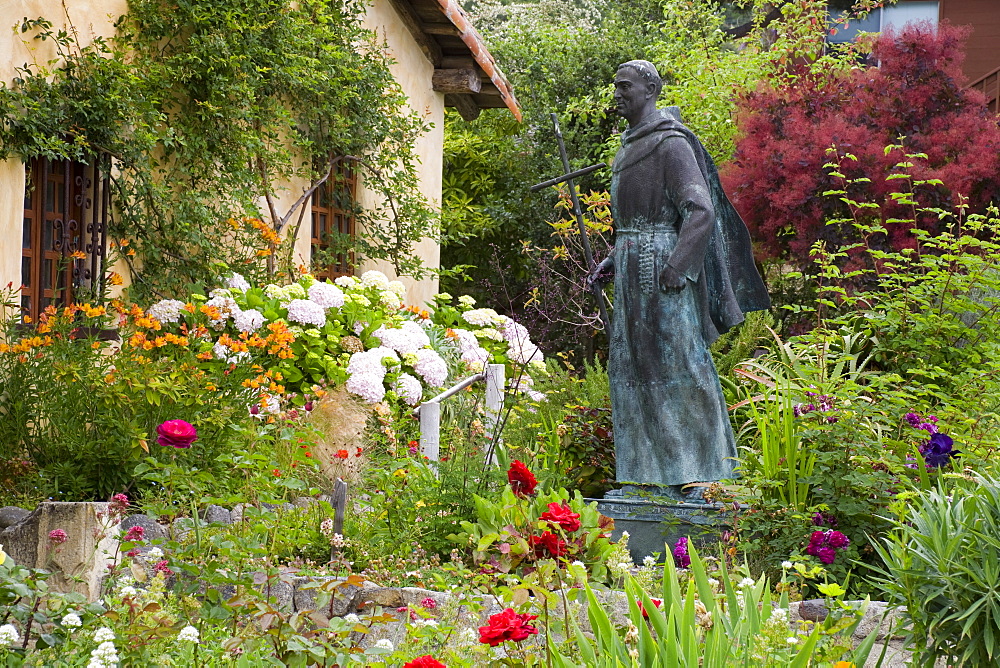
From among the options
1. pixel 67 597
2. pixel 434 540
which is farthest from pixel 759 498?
pixel 67 597

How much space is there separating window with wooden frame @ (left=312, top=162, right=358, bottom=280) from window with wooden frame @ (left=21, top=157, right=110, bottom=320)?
8.75 feet

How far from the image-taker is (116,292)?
7.34 metres

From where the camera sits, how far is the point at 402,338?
805 centimetres

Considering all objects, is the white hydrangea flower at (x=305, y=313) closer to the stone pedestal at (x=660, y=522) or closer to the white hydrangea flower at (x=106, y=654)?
the stone pedestal at (x=660, y=522)

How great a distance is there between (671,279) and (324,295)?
3823mm

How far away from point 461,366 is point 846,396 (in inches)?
172

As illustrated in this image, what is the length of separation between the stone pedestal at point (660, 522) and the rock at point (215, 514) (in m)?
1.85

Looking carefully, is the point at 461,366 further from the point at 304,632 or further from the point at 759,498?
the point at 304,632

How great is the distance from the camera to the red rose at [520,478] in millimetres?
3375

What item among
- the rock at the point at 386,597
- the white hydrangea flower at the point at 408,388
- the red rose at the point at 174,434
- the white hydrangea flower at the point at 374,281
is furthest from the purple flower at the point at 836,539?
the white hydrangea flower at the point at 374,281

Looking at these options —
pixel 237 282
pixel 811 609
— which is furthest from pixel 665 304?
pixel 237 282

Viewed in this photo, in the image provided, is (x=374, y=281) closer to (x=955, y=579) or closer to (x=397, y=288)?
(x=397, y=288)

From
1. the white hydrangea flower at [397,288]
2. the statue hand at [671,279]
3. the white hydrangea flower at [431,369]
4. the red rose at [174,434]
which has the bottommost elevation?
the red rose at [174,434]

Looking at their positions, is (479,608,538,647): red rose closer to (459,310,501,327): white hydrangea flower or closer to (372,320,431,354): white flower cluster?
(372,320,431,354): white flower cluster
